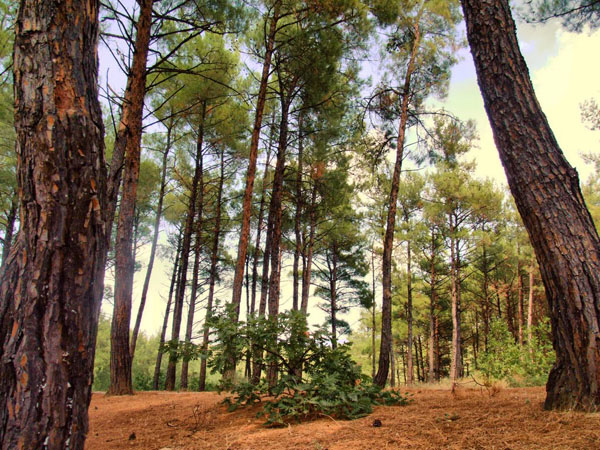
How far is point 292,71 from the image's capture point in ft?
28.0

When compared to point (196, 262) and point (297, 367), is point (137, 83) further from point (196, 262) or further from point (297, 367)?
point (196, 262)

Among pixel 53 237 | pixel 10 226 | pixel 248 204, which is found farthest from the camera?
pixel 10 226

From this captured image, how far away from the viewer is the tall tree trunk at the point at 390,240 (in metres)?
6.49

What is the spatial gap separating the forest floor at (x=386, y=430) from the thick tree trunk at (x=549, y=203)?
12.7 inches

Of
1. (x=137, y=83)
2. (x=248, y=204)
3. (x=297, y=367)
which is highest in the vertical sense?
(x=137, y=83)

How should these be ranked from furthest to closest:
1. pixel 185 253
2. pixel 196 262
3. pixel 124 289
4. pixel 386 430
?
pixel 196 262 → pixel 185 253 → pixel 124 289 → pixel 386 430

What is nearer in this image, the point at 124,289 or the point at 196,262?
the point at 124,289

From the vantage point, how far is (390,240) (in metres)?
7.16

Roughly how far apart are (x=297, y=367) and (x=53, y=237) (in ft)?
9.17

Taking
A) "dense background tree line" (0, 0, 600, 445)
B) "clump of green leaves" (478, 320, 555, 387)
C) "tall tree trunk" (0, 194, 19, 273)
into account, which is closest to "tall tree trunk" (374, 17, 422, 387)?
"dense background tree line" (0, 0, 600, 445)

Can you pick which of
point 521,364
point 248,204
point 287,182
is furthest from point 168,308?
point 521,364

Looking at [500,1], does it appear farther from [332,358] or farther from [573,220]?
[332,358]

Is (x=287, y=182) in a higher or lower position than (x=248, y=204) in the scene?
higher

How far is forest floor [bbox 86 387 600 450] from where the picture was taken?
1989 mm
